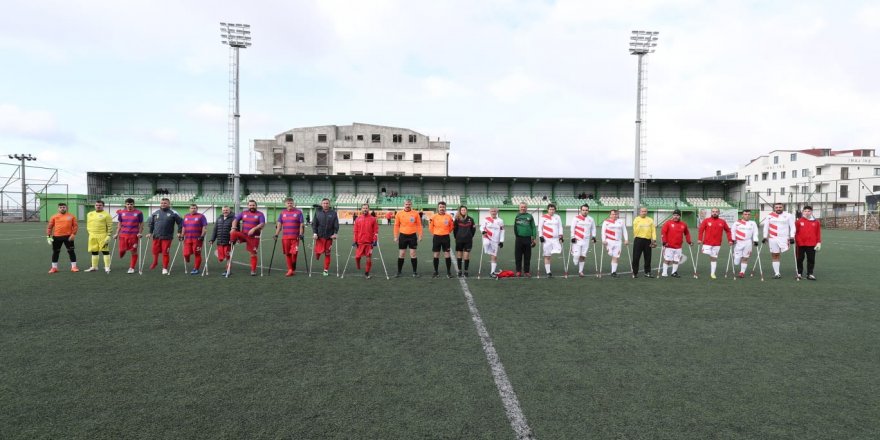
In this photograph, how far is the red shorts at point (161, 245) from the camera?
1199 centimetres

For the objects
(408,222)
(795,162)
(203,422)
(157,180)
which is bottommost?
(203,422)

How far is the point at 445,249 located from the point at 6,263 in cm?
1258

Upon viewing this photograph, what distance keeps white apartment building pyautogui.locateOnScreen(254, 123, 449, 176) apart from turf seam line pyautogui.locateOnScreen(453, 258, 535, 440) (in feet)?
204

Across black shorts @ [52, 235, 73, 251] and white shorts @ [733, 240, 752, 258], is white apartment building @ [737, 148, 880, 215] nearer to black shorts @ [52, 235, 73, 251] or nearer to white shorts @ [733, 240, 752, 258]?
white shorts @ [733, 240, 752, 258]

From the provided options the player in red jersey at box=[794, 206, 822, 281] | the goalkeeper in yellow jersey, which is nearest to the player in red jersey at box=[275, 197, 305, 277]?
the goalkeeper in yellow jersey

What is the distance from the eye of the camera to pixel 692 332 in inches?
258

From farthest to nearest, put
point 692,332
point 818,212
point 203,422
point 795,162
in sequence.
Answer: point 795,162, point 818,212, point 692,332, point 203,422

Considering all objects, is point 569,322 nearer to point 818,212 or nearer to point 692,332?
point 692,332

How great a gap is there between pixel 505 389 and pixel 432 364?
984 mm

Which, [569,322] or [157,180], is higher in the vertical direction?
[157,180]

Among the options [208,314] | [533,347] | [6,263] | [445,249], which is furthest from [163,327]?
[6,263]

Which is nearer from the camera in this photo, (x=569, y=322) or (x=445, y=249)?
(x=569, y=322)

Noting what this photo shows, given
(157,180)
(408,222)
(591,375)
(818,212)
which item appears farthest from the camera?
(157,180)

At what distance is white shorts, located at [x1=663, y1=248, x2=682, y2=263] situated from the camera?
12.2 meters
